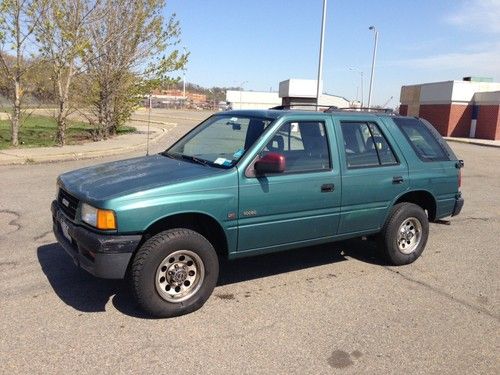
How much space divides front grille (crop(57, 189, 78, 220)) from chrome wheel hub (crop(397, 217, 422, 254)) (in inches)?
135

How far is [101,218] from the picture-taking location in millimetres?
3703

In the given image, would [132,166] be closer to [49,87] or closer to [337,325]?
[337,325]

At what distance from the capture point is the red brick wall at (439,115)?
37000 millimetres

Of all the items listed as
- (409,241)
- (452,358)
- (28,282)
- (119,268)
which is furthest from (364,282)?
(28,282)

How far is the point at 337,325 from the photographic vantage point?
155 inches

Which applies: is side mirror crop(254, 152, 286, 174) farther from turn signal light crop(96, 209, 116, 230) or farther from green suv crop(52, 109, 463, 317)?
turn signal light crop(96, 209, 116, 230)

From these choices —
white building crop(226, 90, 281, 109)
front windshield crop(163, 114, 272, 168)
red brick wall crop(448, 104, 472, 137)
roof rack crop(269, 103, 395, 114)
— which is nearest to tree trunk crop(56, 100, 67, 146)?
front windshield crop(163, 114, 272, 168)

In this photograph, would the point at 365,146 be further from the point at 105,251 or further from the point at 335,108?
the point at 105,251

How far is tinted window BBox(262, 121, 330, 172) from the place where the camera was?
452 cm

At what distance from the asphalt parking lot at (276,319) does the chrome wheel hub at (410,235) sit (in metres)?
0.22

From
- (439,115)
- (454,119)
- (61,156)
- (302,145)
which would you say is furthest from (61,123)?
(439,115)

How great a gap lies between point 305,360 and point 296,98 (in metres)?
38.1

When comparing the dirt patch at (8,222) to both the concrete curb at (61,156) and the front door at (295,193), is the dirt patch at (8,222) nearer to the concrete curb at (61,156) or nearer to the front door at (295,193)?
the front door at (295,193)

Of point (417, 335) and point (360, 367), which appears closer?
point (360, 367)
